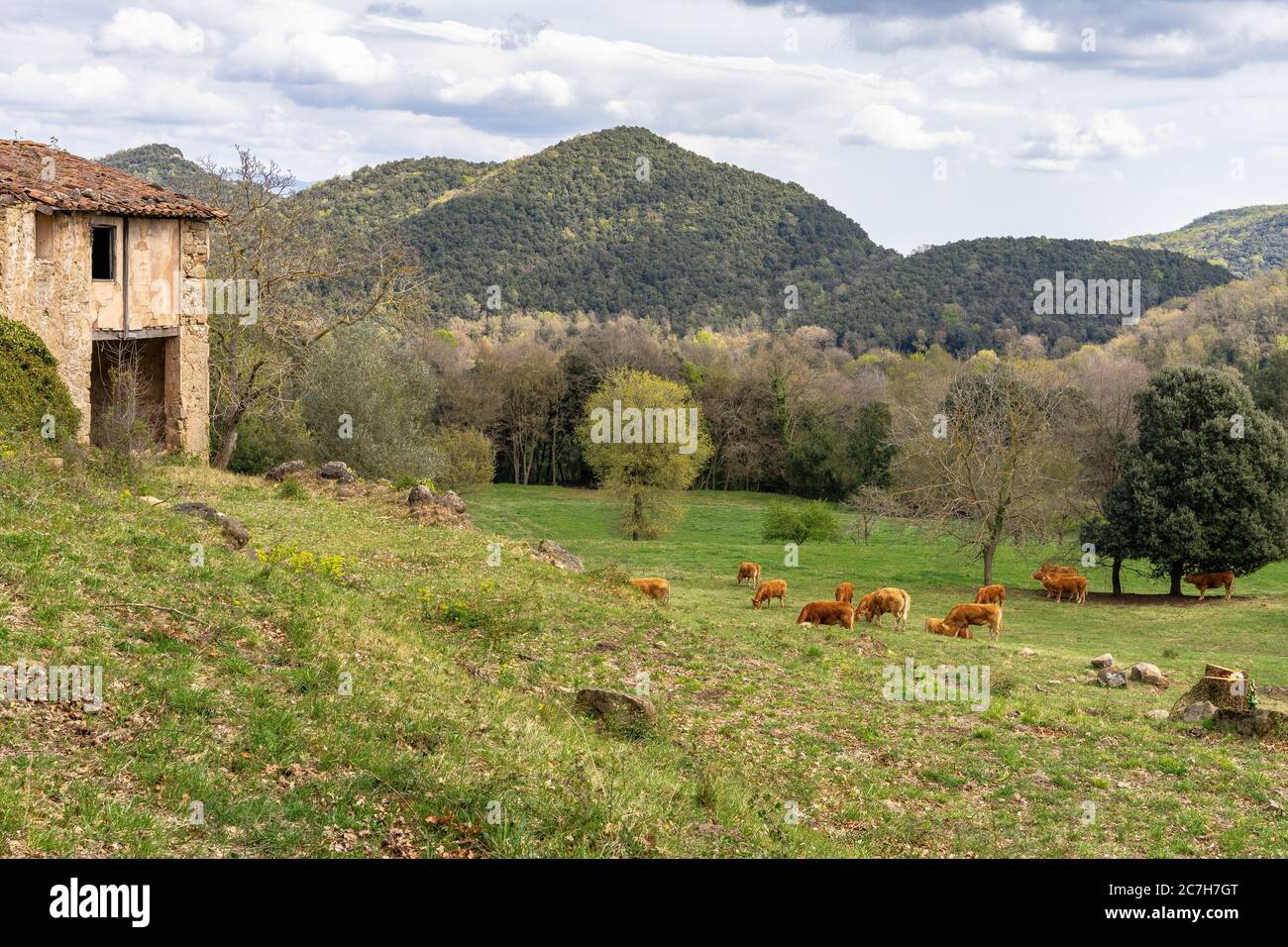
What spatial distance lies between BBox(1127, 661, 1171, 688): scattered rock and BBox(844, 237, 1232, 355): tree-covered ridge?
101m

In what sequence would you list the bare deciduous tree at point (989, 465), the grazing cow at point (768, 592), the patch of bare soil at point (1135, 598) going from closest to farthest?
the grazing cow at point (768, 592)
the patch of bare soil at point (1135, 598)
the bare deciduous tree at point (989, 465)

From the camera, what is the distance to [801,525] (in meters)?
53.1

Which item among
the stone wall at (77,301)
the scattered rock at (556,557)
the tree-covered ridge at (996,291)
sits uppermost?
the tree-covered ridge at (996,291)

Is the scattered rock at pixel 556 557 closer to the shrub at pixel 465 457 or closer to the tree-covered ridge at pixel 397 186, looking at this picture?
the shrub at pixel 465 457

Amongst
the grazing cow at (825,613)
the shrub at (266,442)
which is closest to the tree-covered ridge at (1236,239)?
the shrub at (266,442)

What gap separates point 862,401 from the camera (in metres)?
85.0

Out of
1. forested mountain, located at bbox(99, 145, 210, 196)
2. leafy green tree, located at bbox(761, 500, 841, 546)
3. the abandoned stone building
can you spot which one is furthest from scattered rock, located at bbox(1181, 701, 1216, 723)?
forested mountain, located at bbox(99, 145, 210, 196)

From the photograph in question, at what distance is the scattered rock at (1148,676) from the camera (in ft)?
67.4

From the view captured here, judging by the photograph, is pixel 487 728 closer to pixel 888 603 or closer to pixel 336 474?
pixel 888 603

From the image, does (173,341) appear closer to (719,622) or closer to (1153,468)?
(719,622)

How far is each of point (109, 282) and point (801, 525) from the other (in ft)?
111

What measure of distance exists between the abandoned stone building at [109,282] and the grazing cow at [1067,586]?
2746 centimetres

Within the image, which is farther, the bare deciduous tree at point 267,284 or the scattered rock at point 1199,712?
the bare deciduous tree at point 267,284
